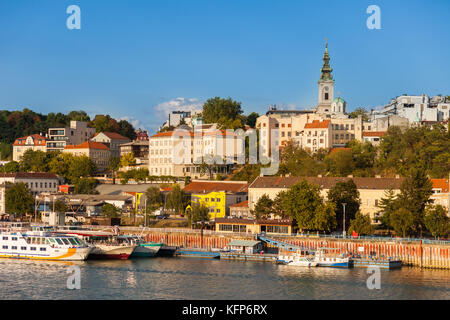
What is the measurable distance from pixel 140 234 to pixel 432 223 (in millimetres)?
28919

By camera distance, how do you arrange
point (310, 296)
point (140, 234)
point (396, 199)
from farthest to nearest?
point (140, 234), point (396, 199), point (310, 296)

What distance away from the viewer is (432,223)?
62.4m

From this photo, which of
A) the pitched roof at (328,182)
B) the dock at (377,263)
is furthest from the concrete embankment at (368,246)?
the pitched roof at (328,182)

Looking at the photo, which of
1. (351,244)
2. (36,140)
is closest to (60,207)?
(351,244)

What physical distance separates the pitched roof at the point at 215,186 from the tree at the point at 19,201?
20.6 meters

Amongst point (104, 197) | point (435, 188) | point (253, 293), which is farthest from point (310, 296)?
point (104, 197)

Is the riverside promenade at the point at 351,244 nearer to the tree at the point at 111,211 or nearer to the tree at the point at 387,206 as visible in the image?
the tree at the point at 387,206

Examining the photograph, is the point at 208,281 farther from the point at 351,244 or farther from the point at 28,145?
the point at 28,145

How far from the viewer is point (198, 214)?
7575cm

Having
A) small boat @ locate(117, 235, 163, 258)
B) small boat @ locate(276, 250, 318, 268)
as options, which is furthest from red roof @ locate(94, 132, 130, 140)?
small boat @ locate(276, 250, 318, 268)

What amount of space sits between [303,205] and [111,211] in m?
28.6

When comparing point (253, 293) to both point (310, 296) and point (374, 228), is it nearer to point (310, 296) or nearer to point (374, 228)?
point (310, 296)

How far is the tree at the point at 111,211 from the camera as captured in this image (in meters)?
86.1

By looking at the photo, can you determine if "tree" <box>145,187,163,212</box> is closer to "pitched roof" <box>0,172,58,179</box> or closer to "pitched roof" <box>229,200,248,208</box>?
"pitched roof" <box>229,200,248,208</box>
